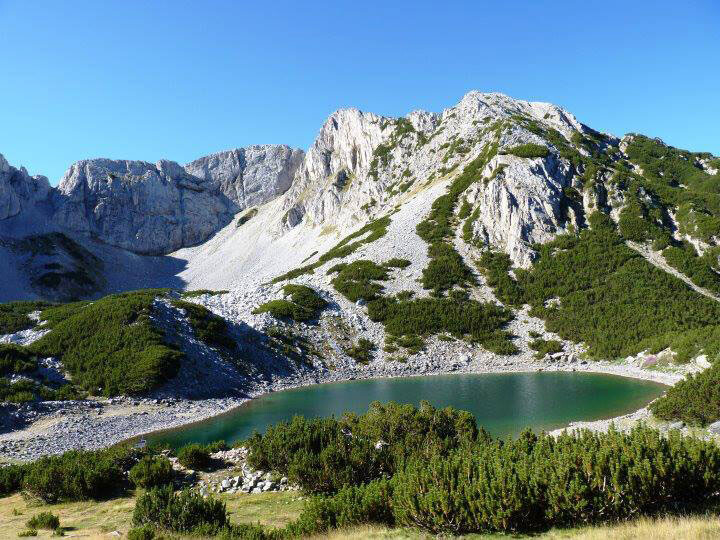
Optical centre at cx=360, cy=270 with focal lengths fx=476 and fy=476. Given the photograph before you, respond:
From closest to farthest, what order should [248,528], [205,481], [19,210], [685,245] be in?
[248,528] < [205,481] < [685,245] < [19,210]

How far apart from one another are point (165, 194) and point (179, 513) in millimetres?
167238

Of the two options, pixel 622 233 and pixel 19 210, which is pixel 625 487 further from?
pixel 19 210

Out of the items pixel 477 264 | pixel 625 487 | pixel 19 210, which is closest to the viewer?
pixel 625 487

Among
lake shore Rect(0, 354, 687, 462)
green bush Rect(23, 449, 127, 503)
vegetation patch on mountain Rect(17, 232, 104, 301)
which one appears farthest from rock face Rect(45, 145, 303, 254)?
green bush Rect(23, 449, 127, 503)

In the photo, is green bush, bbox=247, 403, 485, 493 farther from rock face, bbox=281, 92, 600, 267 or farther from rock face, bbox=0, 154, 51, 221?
rock face, bbox=0, 154, 51, 221

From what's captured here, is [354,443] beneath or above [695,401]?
beneath

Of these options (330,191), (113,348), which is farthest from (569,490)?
(330,191)

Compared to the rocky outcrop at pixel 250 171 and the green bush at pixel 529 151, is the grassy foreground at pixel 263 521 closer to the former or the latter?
the green bush at pixel 529 151

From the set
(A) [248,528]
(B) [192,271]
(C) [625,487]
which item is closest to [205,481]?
(A) [248,528]

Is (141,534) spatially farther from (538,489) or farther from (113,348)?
(113,348)

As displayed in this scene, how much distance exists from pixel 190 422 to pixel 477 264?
48.9 m

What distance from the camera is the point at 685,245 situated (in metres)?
66.3

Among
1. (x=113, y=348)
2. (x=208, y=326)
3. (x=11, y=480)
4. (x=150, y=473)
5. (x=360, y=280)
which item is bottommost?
(x=11, y=480)

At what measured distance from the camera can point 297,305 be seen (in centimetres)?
6012
